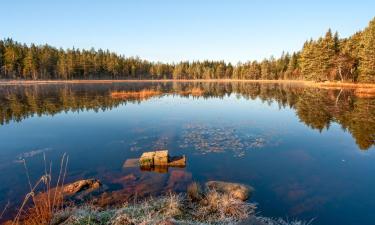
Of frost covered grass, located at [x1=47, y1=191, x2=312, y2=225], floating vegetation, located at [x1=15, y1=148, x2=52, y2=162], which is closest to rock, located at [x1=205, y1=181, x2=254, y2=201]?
frost covered grass, located at [x1=47, y1=191, x2=312, y2=225]

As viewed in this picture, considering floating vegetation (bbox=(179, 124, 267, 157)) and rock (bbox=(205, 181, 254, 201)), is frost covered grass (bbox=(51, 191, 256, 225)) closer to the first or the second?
rock (bbox=(205, 181, 254, 201))

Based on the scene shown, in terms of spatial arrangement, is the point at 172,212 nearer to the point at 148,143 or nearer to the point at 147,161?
the point at 147,161

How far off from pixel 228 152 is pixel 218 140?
106 inches

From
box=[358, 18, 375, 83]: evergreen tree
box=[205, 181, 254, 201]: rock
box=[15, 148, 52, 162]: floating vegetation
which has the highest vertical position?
box=[358, 18, 375, 83]: evergreen tree

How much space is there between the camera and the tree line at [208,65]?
65.6 metres

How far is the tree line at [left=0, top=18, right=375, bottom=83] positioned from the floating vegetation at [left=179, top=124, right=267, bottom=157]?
47.3m

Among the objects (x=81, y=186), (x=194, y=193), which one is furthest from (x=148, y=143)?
(x=194, y=193)

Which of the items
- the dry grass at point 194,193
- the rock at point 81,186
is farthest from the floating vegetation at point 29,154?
the dry grass at point 194,193

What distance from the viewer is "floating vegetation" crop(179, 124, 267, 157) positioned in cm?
1666

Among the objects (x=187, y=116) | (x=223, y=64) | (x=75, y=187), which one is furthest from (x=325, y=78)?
(x=223, y=64)

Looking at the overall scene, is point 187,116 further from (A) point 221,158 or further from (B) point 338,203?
(B) point 338,203

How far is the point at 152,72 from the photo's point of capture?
17688cm

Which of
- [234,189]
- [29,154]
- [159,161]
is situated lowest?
[29,154]

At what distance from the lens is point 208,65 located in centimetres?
19988
